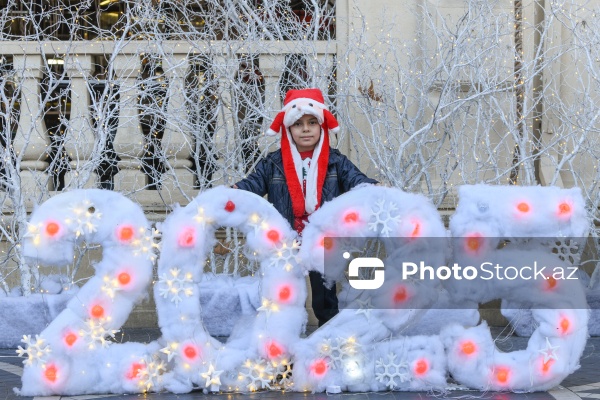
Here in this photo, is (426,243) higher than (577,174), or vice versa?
(577,174)

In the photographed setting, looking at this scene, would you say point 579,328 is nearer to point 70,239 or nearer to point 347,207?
point 347,207

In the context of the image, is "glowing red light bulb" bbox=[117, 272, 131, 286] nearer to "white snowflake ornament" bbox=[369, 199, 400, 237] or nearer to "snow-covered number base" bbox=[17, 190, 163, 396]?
"snow-covered number base" bbox=[17, 190, 163, 396]

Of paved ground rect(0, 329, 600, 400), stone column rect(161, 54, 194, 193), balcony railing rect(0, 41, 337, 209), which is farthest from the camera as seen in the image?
stone column rect(161, 54, 194, 193)

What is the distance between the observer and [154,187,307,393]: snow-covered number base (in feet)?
20.7

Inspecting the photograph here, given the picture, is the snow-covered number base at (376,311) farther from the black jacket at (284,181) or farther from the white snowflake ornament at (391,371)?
the black jacket at (284,181)

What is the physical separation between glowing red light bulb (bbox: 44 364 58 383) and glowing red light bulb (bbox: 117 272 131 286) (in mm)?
647

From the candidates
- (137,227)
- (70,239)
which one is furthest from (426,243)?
(70,239)

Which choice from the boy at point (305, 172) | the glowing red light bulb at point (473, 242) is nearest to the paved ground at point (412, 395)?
the glowing red light bulb at point (473, 242)

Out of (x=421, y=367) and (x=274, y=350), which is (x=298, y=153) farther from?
(x=421, y=367)

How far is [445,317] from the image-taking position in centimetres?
669

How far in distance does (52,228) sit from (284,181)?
164 cm

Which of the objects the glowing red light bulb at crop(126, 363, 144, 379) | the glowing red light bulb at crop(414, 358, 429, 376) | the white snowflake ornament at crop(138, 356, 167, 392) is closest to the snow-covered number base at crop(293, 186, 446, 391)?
the glowing red light bulb at crop(414, 358, 429, 376)

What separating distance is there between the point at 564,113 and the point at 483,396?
3472 millimetres

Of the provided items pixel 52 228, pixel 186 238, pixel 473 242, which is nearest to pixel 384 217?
pixel 473 242
